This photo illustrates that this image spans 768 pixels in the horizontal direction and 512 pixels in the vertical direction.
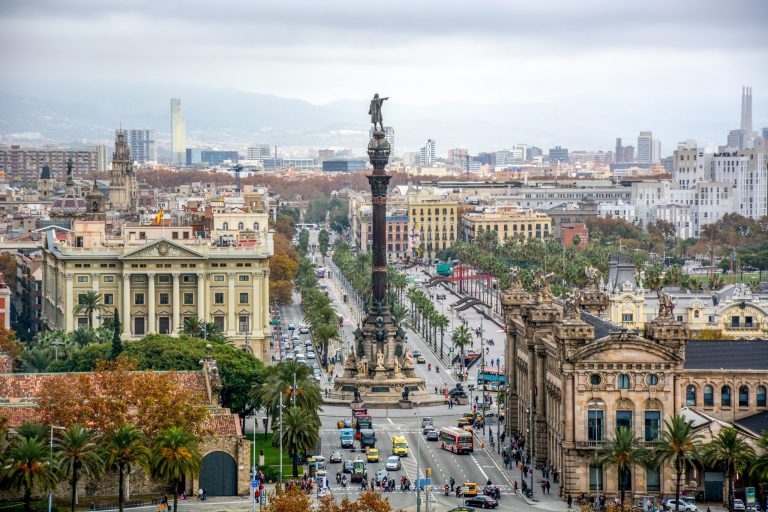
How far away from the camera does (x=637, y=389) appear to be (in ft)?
320

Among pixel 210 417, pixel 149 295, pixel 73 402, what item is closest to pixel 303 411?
pixel 210 417

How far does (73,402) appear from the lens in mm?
93125

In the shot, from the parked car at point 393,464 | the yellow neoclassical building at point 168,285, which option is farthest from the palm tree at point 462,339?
the parked car at point 393,464

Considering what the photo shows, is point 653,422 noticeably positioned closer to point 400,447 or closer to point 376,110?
point 400,447

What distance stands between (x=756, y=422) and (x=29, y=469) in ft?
128

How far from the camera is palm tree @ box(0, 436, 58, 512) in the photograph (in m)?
87.1

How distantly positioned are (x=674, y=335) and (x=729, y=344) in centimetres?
947

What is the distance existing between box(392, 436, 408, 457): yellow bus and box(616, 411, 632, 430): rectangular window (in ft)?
61.6

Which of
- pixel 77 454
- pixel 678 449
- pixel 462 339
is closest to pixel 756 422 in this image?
pixel 678 449

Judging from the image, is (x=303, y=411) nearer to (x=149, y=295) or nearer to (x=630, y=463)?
(x=630, y=463)

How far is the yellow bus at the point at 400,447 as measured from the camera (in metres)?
113

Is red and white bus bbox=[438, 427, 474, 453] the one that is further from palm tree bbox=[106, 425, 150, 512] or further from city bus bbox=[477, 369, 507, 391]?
palm tree bbox=[106, 425, 150, 512]

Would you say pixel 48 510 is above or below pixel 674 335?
below

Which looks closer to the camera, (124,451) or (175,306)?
(124,451)
